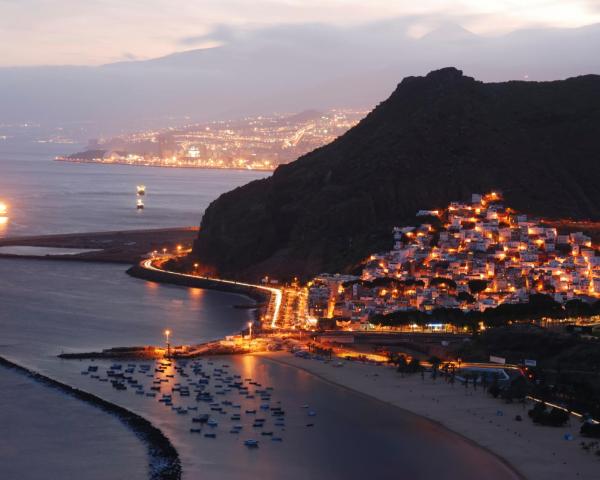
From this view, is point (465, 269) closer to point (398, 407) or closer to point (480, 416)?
point (398, 407)

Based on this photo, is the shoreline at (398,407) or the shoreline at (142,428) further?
the shoreline at (398,407)

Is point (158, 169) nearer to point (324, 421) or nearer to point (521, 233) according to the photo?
point (521, 233)

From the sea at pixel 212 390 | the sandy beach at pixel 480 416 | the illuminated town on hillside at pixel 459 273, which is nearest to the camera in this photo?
the sandy beach at pixel 480 416

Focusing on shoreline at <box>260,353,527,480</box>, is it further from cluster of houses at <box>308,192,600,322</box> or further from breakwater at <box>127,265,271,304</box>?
breakwater at <box>127,265,271,304</box>

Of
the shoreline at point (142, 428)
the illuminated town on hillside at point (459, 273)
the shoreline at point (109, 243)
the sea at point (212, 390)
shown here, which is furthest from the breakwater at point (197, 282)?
the shoreline at point (142, 428)

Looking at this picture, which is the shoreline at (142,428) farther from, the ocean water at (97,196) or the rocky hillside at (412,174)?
the ocean water at (97,196)

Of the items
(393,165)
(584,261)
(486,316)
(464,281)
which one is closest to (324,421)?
(486,316)
